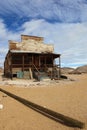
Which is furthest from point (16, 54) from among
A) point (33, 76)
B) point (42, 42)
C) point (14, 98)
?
point (14, 98)

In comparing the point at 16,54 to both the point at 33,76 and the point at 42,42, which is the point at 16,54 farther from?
the point at 42,42

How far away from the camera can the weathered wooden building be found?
22.2 metres

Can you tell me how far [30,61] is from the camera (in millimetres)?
23938

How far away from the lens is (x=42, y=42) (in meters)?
28.2

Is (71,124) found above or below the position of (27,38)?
below

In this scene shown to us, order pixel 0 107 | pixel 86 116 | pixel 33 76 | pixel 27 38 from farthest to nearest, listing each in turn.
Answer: pixel 27 38 < pixel 33 76 < pixel 0 107 < pixel 86 116

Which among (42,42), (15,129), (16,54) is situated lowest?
(15,129)

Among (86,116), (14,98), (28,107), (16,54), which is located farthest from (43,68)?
(86,116)

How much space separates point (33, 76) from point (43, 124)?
17.6m

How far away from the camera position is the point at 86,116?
5527 millimetres

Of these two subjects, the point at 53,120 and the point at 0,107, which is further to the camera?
the point at 0,107

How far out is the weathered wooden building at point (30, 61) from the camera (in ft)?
73.0

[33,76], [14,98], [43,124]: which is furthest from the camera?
[33,76]

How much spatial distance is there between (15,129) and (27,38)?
23361 mm
